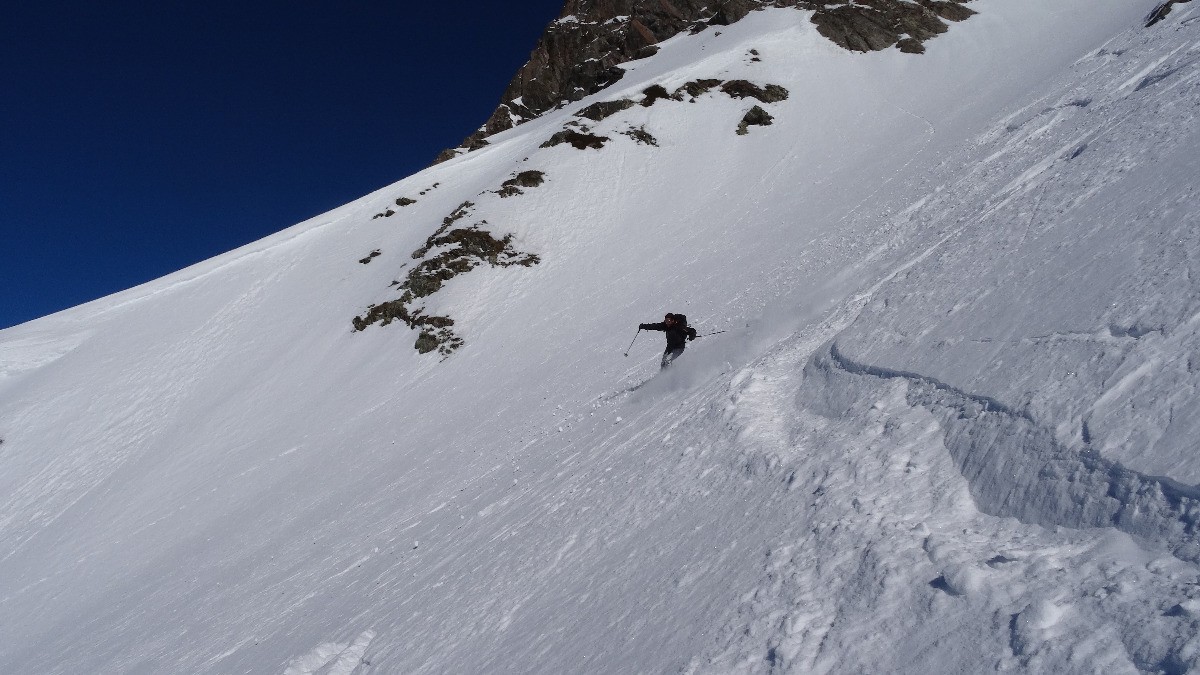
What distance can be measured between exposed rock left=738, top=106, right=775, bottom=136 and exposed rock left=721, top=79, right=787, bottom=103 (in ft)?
9.51

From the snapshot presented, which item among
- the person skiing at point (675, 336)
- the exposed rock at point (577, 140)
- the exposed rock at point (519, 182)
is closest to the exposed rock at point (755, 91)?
the exposed rock at point (577, 140)

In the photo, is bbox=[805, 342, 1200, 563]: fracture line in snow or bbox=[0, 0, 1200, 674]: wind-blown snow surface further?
bbox=[0, 0, 1200, 674]: wind-blown snow surface

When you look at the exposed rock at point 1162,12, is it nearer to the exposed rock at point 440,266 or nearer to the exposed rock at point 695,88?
the exposed rock at point 695,88

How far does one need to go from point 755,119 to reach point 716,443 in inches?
1521

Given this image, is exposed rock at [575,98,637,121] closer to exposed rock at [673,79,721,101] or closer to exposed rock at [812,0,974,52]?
exposed rock at [673,79,721,101]

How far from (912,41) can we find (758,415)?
55423 mm

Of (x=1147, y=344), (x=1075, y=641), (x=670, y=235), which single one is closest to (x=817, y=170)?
(x=670, y=235)

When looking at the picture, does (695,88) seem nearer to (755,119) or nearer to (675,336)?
(755,119)

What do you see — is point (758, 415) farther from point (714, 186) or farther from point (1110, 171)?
point (714, 186)

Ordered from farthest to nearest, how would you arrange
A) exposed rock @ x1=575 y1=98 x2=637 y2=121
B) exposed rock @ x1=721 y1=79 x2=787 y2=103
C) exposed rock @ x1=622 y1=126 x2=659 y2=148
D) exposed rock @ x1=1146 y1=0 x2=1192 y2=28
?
exposed rock @ x1=721 y1=79 x2=787 y2=103, exposed rock @ x1=575 y1=98 x2=637 y2=121, exposed rock @ x1=622 y1=126 x2=659 y2=148, exposed rock @ x1=1146 y1=0 x2=1192 y2=28

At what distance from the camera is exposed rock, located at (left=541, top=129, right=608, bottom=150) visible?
134 ft

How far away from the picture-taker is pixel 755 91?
45000mm

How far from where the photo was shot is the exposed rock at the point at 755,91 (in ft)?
146

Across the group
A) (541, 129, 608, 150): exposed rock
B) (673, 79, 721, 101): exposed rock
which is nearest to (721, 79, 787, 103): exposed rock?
(673, 79, 721, 101): exposed rock
